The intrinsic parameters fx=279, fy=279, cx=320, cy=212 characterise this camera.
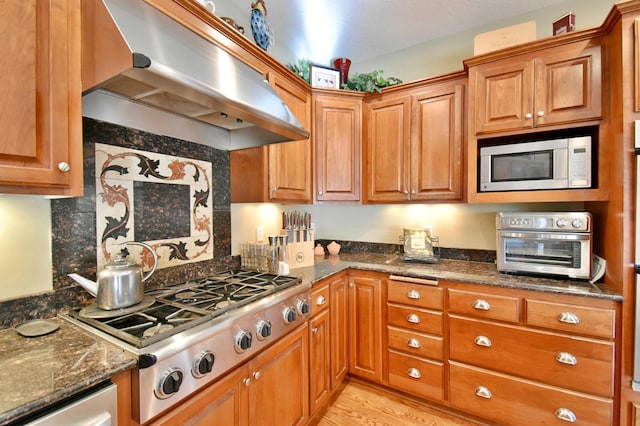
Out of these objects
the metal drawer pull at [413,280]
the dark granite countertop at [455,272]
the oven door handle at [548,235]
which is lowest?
the metal drawer pull at [413,280]

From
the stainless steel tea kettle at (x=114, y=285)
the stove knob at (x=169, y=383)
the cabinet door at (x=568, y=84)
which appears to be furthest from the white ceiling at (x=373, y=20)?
the stove knob at (x=169, y=383)

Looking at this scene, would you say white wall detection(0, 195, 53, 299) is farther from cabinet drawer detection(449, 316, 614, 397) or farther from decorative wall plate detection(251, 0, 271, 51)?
cabinet drawer detection(449, 316, 614, 397)

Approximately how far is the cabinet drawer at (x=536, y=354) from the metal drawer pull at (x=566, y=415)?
14 cm

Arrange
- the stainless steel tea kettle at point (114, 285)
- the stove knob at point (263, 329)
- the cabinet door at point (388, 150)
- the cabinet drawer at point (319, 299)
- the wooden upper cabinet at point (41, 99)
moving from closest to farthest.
Result: 1. the wooden upper cabinet at point (41, 99)
2. the stainless steel tea kettle at point (114, 285)
3. the stove knob at point (263, 329)
4. the cabinet drawer at point (319, 299)
5. the cabinet door at point (388, 150)

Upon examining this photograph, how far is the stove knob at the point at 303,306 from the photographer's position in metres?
1.60

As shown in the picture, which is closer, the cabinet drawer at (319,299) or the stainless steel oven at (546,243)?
the stainless steel oven at (546,243)

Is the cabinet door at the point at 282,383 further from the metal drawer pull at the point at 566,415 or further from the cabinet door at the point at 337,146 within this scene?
the metal drawer pull at the point at 566,415

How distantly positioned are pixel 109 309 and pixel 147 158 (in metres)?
0.78

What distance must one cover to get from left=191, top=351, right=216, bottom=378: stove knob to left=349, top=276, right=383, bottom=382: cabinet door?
1365 mm

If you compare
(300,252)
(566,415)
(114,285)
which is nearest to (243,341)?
(114,285)

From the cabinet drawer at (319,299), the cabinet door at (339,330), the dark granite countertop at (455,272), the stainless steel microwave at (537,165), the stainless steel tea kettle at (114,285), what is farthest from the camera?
the cabinet door at (339,330)

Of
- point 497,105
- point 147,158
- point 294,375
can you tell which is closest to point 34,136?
point 147,158

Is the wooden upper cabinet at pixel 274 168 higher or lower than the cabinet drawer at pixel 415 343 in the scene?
higher

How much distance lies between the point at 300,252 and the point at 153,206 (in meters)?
1.09
